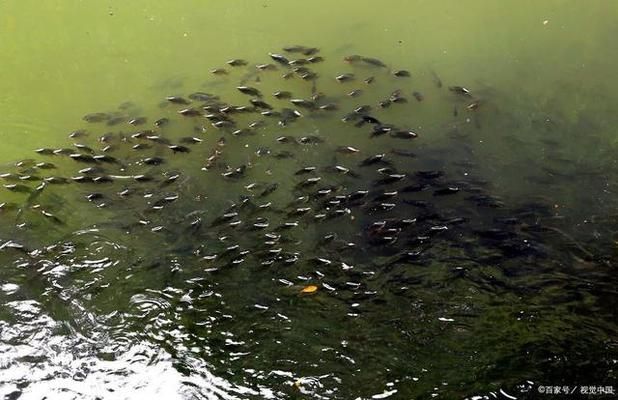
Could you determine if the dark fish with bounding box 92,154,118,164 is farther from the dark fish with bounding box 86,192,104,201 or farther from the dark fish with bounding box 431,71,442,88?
the dark fish with bounding box 431,71,442,88

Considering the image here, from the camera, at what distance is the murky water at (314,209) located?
4539 millimetres

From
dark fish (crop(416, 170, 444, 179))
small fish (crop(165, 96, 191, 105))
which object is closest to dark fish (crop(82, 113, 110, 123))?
small fish (crop(165, 96, 191, 105))

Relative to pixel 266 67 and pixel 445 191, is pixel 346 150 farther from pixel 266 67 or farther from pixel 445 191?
pixel 266 67

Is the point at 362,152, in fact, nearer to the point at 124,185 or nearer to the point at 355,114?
the point at 355,114

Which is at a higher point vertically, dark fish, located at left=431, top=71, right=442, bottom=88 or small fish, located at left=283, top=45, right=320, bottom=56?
small fish, located at left=283, top=45, right=320, bottom=56

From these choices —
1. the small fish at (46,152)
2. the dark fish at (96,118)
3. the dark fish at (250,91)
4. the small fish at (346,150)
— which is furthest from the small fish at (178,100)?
the small fish at (346,150)

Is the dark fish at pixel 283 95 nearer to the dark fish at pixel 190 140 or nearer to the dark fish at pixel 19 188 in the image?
the dark fish at pixel 190 140

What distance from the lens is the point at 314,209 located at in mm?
5770

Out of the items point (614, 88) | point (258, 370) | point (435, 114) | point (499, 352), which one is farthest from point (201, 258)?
point (614, 88)

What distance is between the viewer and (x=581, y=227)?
18.6 feet

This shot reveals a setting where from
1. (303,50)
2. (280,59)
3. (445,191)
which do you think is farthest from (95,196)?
(445,191)

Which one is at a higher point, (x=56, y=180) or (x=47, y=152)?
(x=47, y=152)

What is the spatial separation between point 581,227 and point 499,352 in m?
1.85

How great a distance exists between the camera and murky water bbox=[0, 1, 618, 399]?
454 centimetres
